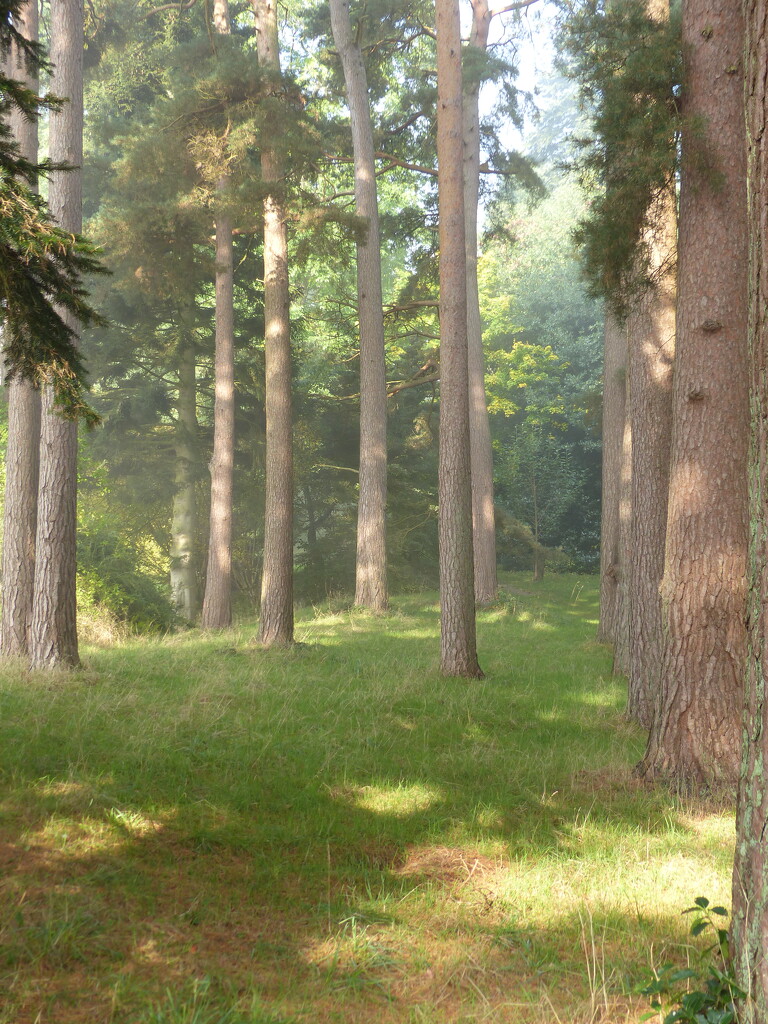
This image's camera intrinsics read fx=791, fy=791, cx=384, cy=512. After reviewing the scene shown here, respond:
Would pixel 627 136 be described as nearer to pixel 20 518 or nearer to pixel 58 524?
pixel 58 524

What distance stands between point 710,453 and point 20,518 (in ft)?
26.7

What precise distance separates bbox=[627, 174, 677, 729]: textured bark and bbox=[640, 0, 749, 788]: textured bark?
42.7 inches

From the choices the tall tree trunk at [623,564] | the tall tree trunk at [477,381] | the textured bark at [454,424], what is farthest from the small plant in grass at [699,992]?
the tall tree trunk at [477,381]

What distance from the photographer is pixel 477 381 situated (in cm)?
1917

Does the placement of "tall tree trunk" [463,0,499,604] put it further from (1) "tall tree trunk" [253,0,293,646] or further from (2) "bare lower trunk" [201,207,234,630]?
(1) "tall tree trunk" [253,0,293,646]

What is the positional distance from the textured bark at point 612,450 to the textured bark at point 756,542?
9410 millimetres

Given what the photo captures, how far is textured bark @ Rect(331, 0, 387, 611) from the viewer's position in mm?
17125

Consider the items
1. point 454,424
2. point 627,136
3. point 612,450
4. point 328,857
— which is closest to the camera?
point 328,857

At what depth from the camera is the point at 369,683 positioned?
9117mm

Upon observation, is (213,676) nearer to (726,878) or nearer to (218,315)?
(726,878)

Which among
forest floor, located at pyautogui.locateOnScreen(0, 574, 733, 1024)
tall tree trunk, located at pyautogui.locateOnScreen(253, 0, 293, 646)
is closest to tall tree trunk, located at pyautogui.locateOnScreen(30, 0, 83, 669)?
forest floor, located at pyautogui.locateOnScreen(0, 574, 733, 1024)

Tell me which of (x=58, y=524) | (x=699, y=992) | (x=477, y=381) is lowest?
(x=699, y=992)

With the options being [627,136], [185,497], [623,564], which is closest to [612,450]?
[623,564]

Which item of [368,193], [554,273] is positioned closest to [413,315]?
[368,193]
